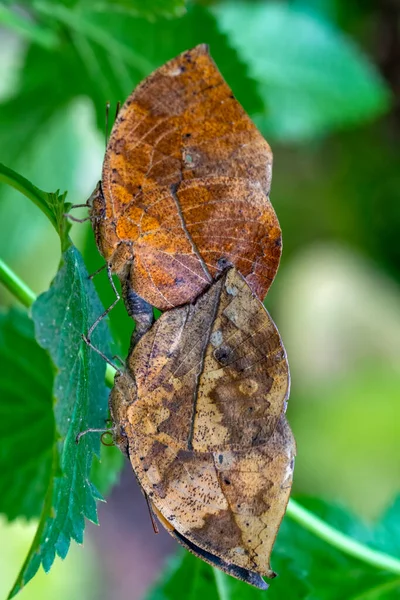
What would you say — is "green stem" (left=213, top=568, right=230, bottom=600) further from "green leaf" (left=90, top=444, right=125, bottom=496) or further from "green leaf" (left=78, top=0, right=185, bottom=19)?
"green leaf" (left=78, top=0, right=185, bottom=19)

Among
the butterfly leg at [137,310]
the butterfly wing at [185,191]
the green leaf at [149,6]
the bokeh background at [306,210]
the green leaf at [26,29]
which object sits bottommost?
the bokeh background at [306,210]

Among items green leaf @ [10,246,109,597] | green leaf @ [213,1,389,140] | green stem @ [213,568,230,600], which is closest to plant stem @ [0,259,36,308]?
green leaf @ [10,246,109,597]

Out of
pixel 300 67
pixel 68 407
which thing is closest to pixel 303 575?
pixel 68 407

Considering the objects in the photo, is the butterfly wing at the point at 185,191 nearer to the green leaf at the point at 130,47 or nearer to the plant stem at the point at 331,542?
the plant stem at the point at 331,542

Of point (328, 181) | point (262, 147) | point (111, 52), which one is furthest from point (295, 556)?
point (328, 181)

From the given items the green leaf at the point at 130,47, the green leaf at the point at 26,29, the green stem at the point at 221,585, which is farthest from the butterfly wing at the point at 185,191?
the green stem at the point at 221,585

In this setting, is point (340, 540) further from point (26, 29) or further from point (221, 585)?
point (26, 29)

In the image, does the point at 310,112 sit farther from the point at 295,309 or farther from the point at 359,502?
the point at 359,502
